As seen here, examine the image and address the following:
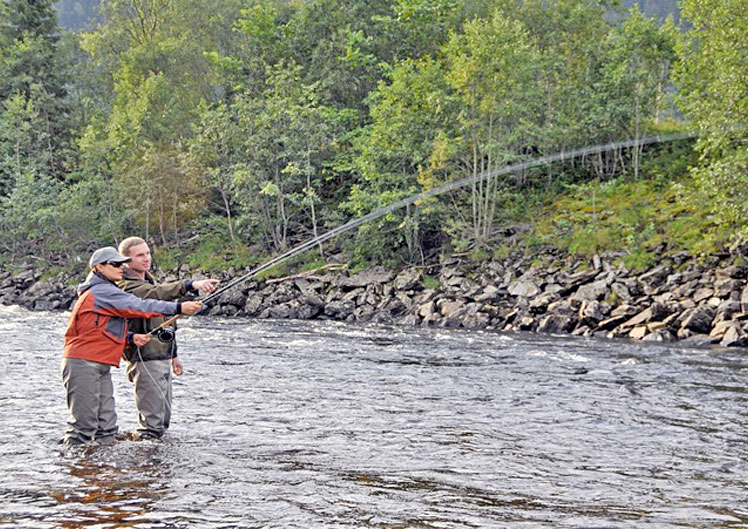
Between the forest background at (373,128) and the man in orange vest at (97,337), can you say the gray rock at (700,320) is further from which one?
the man in orange vest at (97,337)

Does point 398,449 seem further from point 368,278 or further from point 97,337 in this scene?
point 368,278

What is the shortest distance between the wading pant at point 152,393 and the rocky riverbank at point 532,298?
1345 centimetres

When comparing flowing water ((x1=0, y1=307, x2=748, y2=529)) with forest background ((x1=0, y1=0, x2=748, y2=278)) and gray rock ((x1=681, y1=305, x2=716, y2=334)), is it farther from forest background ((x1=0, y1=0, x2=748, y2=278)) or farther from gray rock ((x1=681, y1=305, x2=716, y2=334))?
forest background ((x1=0, y1=0, x2=748, y2=278))

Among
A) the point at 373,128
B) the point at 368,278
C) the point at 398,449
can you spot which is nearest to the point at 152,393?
the point at 398,449

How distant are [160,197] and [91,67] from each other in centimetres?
1765

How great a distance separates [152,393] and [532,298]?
1780 cm

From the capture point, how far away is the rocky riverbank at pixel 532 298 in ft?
63.4

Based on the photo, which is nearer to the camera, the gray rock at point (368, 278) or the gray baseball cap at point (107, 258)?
the gray baseball cap at point (107, 258)

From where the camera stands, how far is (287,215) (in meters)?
37.0

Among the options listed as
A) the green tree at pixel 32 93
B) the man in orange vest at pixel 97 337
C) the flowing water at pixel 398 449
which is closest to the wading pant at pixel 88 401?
the man in orange vest at pixel 97 337

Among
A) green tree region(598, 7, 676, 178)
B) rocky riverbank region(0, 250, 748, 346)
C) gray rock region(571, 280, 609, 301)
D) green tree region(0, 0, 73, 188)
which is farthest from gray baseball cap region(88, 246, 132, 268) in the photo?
green tree region(0, 0, 73, 188)

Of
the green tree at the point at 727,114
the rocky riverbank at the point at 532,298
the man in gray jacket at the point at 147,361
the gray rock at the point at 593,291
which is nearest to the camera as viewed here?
the man in gray jacket at the point at 147,361

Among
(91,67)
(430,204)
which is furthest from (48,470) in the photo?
(91,67)

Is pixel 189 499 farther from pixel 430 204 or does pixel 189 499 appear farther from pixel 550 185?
pixel 550 185
